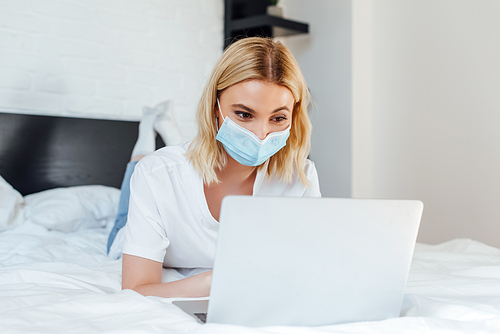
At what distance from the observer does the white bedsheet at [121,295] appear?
23.1 inches

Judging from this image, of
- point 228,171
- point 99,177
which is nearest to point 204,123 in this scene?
point 228,171

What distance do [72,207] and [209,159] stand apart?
2.68 feet

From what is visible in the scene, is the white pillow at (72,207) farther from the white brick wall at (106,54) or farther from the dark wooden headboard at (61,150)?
the white brick wall at (106,54)

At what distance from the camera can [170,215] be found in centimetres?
102

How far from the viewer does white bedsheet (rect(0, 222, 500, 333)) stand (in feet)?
1.93

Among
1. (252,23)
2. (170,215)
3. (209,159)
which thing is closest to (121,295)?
(170,215)

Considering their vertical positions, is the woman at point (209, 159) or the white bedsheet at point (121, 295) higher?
the woman at point (209, 159)

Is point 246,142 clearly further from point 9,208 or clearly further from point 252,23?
point 252,23

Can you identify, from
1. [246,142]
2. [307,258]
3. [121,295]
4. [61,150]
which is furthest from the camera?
[61,150]

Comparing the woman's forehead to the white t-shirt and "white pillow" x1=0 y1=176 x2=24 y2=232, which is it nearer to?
the white t-shirt

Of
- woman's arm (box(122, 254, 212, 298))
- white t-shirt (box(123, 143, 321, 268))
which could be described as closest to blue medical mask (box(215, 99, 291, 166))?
white t-shirt (box(123, 143, 321, 268))

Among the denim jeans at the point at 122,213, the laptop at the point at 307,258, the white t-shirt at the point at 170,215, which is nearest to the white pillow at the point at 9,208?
the denim jeans at the point at 122,213

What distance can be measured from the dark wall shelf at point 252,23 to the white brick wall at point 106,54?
0.25 feet

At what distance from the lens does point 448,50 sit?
214 cm
